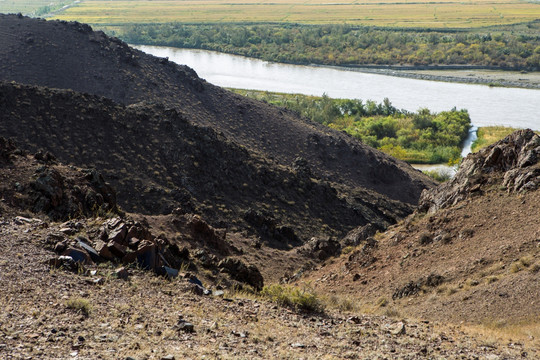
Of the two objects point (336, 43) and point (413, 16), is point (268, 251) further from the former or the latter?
point (413, 16)

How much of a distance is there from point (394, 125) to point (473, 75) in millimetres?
42450

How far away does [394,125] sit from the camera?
6606cm

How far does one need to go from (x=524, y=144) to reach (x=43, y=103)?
24.5 m

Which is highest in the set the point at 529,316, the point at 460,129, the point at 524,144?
the point at 524,144

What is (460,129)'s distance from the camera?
211ft

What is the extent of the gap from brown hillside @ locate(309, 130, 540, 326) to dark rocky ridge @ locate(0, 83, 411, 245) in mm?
8917

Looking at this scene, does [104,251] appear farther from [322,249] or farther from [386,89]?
[386,89]

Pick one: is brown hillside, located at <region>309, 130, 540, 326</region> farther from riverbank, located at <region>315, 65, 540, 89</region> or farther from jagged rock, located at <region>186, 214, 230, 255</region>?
riverbank, located at <region>315, 65, 540, 89</region>

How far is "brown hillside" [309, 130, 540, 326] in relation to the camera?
13883 mm

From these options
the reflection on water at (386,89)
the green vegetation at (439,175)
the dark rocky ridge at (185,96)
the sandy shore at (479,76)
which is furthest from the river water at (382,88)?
the dark rocky ridge at (185,96)

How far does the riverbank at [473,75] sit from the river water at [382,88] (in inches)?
88.4

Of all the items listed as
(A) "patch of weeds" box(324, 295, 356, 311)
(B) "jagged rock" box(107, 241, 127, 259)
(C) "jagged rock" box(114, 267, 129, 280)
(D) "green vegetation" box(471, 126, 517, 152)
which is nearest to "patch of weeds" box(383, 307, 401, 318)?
(A) "patch of weeds" box(324, 295, 356, 311)


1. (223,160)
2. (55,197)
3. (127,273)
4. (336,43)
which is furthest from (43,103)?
(336,43)

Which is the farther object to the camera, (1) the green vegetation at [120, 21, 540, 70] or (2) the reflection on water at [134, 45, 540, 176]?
(1) the green vegetation at [120, 21, 540, 70]
